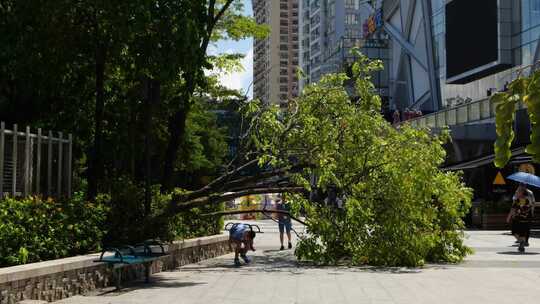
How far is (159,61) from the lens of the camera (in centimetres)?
1338

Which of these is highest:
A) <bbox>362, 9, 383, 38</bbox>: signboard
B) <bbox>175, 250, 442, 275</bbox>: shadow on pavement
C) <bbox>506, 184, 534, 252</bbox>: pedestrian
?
<bbox>362, 9, 383, 38</bbox>: signboard

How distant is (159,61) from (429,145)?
718 cm

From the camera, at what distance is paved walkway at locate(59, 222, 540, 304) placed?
406 inches

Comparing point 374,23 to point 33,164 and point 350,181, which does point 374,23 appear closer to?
point 350,181

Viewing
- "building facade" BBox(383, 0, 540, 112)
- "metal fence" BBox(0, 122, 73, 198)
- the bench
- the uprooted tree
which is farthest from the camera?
"building facade" BBox(383, 0, 540, 112)

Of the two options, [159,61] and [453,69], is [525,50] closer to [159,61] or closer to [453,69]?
[453,69]

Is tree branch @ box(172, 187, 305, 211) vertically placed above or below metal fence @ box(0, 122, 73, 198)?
below

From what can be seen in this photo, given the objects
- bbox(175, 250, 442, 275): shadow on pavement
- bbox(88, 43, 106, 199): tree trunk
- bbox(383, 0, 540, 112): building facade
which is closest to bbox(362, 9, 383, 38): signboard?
bbox(383, 0, 540, 112): building facade

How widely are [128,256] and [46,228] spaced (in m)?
1.60

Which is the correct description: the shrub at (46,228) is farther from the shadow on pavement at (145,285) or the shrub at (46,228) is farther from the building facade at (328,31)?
the building facade at (328,31)

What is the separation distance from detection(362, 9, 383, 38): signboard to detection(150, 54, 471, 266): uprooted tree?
8257 centimetres

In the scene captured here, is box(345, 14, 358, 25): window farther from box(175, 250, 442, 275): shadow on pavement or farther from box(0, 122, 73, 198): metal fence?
box(0, 122, 73, 198): metal fence

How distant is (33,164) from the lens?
12.7 meters

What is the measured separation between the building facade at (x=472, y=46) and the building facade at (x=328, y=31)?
35.1 m
